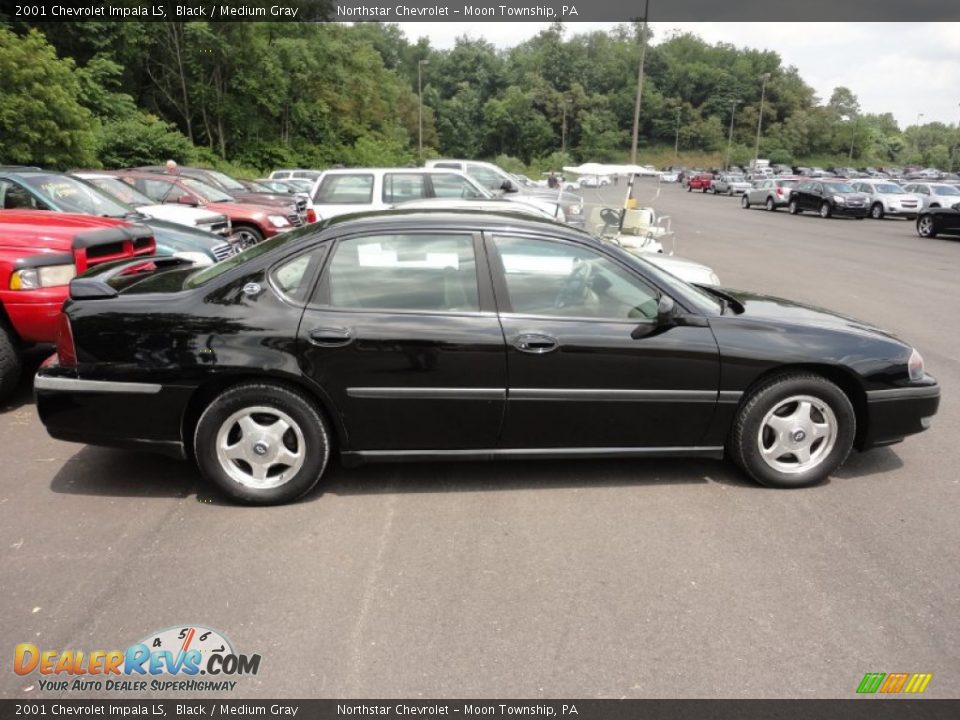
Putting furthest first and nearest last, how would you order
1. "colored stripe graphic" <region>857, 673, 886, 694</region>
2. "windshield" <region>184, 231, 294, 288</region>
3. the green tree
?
1. the green tree
2. "windshield" <region>184, 231, 294, 288</region>
3. "colored stripe graphic" <region>857, 673, 886, 694</region>

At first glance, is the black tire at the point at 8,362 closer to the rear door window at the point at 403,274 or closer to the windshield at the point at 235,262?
the windshield at the point at 235,262

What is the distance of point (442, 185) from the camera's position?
469 inches

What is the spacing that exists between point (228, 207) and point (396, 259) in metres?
10.5

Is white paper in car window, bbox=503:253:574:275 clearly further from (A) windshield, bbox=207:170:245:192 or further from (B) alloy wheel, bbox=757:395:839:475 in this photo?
(A) windshield, bbox=207:170:245:192

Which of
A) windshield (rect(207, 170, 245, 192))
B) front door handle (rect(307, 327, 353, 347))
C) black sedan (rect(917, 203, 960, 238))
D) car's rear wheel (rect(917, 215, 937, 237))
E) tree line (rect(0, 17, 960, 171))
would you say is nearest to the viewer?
front door handle (rect(307, 327, 353, 347))

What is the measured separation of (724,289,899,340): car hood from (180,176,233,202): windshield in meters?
11.8

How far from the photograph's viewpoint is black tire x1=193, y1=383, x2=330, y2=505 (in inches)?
150

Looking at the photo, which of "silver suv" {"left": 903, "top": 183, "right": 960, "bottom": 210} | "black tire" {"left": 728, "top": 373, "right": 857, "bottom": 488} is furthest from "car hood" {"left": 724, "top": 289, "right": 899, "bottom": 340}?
"silver suv" {"left": 903, "top": 183, "right": 960, "bottom": 210}

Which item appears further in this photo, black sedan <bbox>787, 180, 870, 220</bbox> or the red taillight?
black sedan <bbox>787, 180, 870, 220</bbox>

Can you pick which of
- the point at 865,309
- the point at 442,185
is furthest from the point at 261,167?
the point at 865,309

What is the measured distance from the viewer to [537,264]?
4059mm

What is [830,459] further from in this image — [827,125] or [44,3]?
[827,125]

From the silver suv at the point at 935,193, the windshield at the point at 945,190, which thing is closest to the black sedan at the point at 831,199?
the silver suv at the point at 935,193

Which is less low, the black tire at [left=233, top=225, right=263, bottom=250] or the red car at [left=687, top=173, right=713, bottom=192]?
the red car at [left=687, top=173, right=713, bottom=192]
